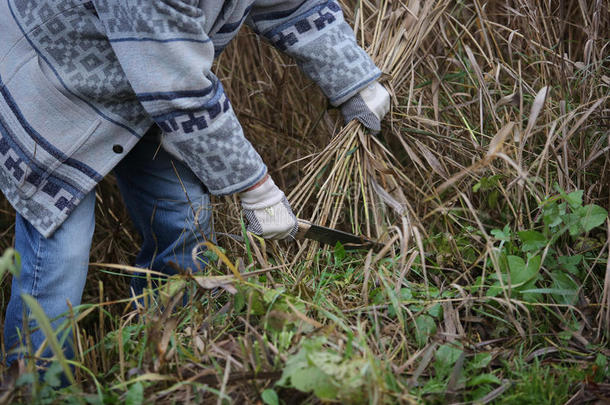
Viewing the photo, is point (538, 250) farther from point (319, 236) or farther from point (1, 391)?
point (1, 391)

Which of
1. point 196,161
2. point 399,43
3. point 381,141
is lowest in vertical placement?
point 381,141

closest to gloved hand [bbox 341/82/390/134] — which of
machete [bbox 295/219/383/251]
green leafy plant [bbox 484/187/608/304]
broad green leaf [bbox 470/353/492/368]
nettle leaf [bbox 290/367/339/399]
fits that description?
machete [bbox 295/219/383/251]

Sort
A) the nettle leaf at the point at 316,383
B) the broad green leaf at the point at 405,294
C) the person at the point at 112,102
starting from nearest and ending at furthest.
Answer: the nettle leaf at the point at 316,383 < the person at the point at 112,102 < the broad green leaf at the point at 405,294

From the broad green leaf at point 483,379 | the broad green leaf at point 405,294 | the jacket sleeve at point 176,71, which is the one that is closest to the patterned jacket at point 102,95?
the jacket sleeve at point 176,71

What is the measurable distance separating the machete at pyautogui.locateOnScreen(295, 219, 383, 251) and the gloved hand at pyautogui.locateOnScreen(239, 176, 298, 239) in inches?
1.8

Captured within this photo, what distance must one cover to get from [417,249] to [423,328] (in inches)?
9.4

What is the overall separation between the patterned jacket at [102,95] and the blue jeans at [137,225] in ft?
0.24

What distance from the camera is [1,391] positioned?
1.06 m

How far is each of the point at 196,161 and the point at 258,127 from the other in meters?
0.80

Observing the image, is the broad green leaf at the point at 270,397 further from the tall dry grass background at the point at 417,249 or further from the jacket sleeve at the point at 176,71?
the jacket sleeve at the point at 176,71

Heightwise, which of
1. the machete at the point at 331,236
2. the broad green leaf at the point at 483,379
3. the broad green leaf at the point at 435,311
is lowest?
the broad green leaf at the point at 435,311

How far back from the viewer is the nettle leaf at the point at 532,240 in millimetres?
1337

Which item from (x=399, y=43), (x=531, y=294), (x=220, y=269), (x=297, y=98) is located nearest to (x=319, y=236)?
(x=220, y=269)

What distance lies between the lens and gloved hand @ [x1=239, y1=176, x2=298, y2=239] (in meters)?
1.45
